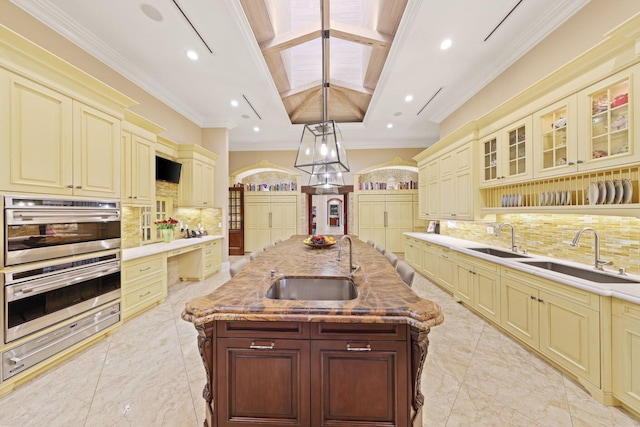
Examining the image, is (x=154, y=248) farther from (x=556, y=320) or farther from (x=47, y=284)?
(x=556, y=320)

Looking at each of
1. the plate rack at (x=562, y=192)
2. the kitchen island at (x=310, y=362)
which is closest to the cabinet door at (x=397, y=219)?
the plate rack at (x=562, y=192)

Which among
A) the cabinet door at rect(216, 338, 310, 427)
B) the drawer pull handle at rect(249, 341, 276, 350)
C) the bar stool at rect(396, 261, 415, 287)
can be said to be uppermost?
the bar stool at rect(396, 261, 415, 287)

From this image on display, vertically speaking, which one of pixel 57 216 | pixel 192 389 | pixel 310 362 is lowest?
pixel 192 389

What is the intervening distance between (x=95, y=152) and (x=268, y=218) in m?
5.09

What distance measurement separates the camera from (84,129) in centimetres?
235

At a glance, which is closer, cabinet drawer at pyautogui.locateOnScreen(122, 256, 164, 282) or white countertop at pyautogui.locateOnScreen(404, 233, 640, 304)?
white countertop at pyautogui.locateOnScreen(404, 233, 640, 304)

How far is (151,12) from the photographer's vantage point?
2.57 meters

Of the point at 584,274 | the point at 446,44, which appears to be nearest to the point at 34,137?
the point at 446,44

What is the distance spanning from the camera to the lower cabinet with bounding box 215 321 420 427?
1298mm

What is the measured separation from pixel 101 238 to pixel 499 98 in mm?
5233

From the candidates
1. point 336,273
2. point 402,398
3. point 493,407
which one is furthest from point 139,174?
point 493,407

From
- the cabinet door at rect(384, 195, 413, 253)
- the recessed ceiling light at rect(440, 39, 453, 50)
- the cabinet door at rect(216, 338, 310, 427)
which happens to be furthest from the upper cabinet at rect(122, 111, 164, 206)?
the cabinet door at rect(384, 195, 413, 253)

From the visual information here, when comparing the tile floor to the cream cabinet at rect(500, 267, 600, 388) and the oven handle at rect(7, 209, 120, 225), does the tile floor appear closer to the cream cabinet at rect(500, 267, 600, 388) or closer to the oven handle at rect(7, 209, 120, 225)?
the cream cabinet at rect(500, 267, 600, 388)

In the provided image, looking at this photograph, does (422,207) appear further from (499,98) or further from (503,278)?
(503,278)
